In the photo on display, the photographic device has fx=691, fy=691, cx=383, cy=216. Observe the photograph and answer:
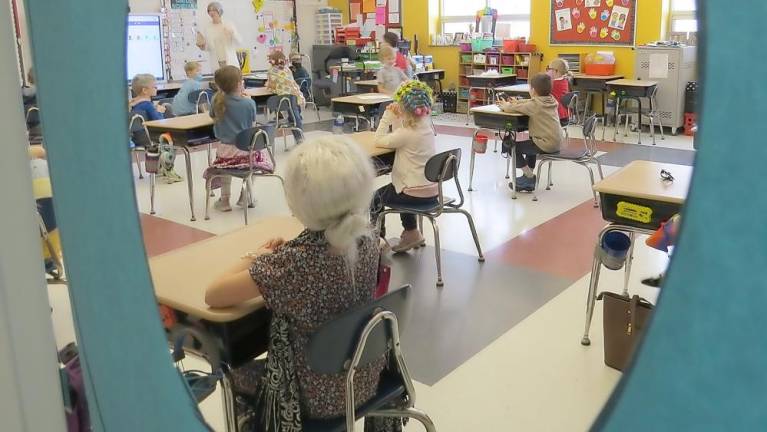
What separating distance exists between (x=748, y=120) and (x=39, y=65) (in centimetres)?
71

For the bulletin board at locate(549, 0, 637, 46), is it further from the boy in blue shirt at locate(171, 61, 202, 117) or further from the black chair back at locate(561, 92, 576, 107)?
the boy in blue shirt at locate(171, 61, 202, 117)

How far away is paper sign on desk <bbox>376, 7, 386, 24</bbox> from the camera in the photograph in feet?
32.1

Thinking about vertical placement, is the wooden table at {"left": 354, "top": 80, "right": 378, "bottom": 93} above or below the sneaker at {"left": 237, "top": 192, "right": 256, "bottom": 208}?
above

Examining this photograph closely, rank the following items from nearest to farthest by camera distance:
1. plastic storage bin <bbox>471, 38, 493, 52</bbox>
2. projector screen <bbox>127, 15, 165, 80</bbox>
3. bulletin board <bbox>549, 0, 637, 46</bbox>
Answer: projector screen <bbox>127, 15, 165, 80</bbox>
bulletin board <bbox>549, 0, 637, 46</bbox>
plastic storage bin <bbox>471, 38, 493, 52</bbox>

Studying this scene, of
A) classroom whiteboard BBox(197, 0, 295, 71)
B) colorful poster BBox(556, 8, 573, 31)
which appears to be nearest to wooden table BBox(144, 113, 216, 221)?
classroom whiteboard BBox(197, 0, 295, 71)

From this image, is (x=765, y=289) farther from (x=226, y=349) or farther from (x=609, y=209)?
(x=609, y=209)

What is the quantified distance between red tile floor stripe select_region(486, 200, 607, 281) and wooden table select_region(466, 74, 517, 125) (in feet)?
13.6

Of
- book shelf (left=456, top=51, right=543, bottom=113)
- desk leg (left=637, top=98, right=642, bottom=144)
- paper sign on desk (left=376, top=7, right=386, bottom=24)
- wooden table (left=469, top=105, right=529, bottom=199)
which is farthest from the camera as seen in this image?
paper sign on desk (left=376, top=7, right=386, bottom=24)

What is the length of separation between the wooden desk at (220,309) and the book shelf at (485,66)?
278 inches

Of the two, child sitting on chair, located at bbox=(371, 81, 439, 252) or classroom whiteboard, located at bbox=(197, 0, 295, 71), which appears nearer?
child sitting on chair, located at bbox=(371, 81, 439, 252)

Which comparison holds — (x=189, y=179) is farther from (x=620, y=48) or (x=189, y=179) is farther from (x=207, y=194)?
(x=620, y=48)

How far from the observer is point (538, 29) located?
8.30 metres

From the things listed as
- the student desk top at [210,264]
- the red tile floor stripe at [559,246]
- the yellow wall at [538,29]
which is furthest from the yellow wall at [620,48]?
the student desk top at [210,264]

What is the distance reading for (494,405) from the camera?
206cm
